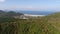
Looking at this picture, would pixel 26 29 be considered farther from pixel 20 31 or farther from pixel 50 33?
pixel 50 33

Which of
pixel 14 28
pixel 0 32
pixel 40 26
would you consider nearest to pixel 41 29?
pixel 40 26

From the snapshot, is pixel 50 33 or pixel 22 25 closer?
pixel 50 33

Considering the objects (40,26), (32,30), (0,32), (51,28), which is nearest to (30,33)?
(32,30)

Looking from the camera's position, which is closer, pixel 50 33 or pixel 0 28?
pixel 50 33

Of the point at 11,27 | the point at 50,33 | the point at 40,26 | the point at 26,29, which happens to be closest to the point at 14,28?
the point at 11,27

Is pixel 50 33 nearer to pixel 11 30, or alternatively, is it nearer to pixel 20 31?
pixel 20 31

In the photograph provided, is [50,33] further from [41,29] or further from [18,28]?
[18,28]
